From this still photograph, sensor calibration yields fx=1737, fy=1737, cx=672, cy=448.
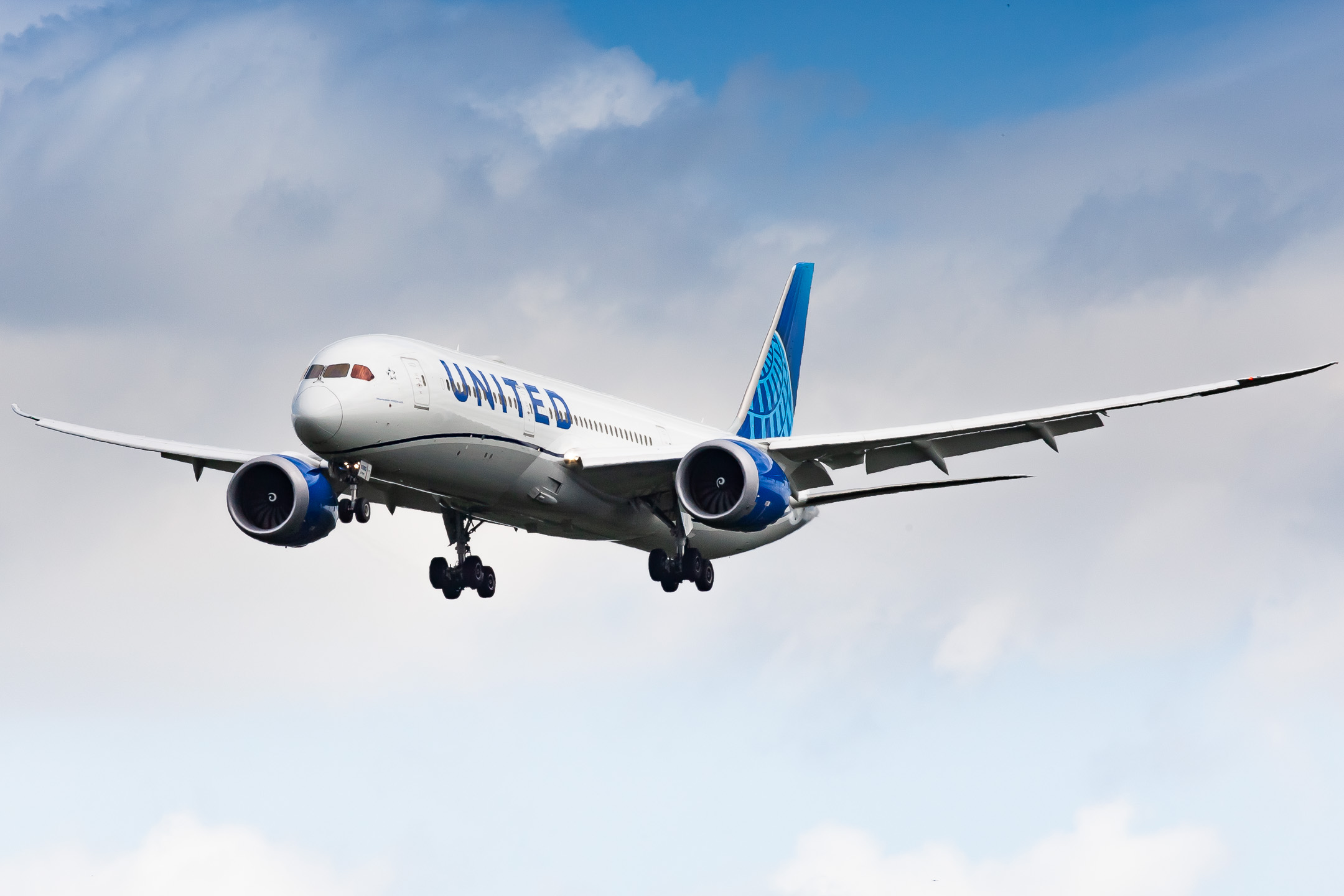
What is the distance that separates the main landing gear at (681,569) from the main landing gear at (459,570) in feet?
13.9

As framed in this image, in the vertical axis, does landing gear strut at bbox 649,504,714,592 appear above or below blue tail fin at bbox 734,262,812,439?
below

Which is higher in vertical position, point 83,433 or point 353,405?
point 83,433

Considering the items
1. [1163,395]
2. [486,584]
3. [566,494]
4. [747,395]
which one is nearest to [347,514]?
[566,494]

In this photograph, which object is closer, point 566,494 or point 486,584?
point 566,494

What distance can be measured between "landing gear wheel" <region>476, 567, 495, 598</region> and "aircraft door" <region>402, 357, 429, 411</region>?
358 inches

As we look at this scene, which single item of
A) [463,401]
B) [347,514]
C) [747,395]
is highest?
[747,395]

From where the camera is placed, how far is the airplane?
34531 millimetres

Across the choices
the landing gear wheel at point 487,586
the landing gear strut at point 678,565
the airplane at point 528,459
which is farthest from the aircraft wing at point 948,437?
the landing gear wheel at point 487,586

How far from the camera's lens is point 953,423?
39031 mm

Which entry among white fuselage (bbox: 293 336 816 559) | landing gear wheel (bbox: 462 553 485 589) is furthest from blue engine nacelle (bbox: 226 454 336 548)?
landing gear wheel (bbox: 462 553 485 589)

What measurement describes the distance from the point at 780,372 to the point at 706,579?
14.0 meters

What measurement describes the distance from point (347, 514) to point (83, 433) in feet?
45.9

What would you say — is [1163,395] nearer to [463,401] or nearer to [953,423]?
[953,423]

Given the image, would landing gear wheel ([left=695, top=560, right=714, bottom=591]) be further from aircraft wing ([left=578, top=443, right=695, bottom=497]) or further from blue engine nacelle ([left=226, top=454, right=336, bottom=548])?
blue engine nacelle ([left=226, top=454, right=336, bottom=548])
